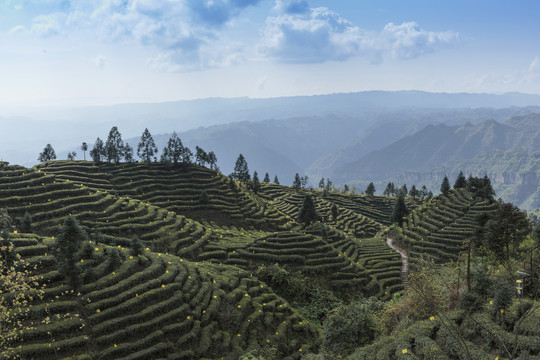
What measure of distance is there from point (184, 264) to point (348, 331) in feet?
73.9

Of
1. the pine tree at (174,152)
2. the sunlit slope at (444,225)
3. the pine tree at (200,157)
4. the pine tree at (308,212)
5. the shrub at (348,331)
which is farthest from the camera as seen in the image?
the pine tree at (200,157)

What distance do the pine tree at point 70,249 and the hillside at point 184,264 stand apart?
899 mm

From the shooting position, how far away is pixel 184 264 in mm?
39094

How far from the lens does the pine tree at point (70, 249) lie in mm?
28781

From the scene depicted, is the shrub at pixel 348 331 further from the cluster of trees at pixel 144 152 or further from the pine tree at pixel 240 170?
the pine tree at pixel 240 170

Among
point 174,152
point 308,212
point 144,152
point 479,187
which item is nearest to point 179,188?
point 174,152

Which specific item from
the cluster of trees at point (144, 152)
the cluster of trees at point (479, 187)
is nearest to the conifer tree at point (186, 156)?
the cluster of trees at point (144, 152)

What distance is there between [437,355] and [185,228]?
1737 inches

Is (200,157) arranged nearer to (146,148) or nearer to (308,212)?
(146,148)

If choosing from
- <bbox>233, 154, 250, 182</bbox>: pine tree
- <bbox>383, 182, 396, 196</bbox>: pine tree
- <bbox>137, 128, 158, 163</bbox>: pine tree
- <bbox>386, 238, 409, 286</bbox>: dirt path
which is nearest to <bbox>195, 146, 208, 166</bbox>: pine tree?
<bbox>233, 154, 250, 182</bbox>: pine tree

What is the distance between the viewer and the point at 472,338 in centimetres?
1902

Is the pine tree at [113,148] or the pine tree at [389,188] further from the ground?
the pine tree at [113,148]

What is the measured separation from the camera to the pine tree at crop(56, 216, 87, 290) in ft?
94.4

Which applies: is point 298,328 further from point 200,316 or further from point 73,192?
point 73,192
